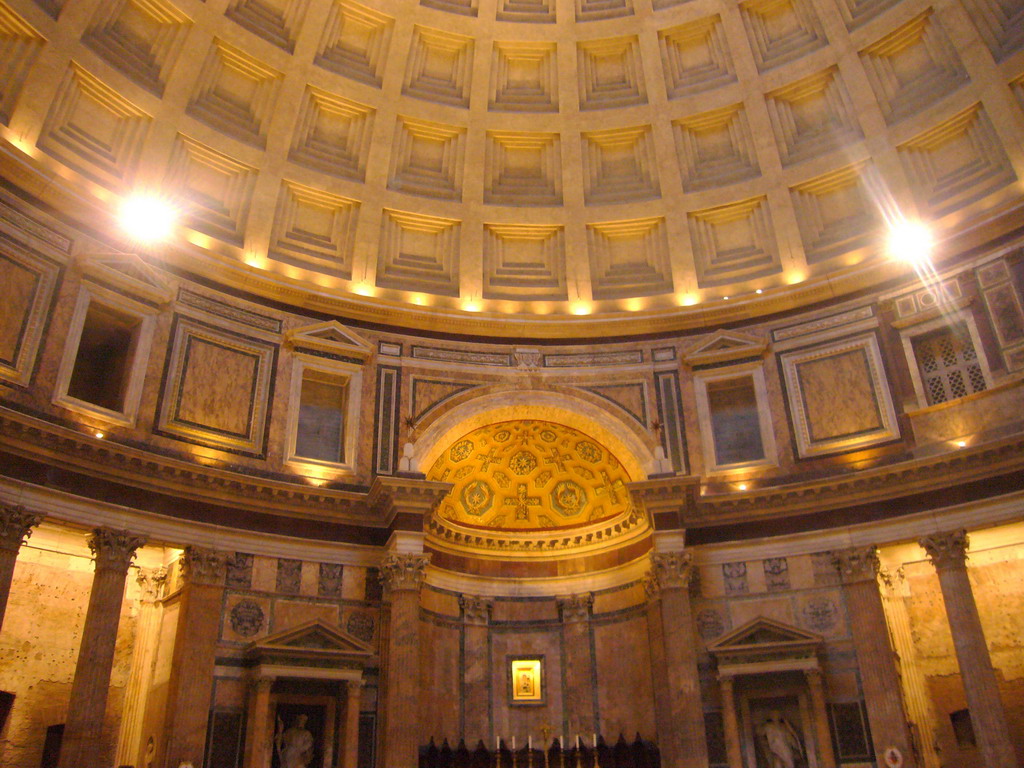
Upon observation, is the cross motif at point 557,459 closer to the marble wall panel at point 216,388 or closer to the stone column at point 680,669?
the stone column at point 680,669

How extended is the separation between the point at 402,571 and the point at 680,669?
728cm

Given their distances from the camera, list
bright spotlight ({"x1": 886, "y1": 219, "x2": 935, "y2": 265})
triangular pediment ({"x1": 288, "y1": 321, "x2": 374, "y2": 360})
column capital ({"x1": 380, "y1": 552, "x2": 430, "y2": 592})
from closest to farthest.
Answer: column capital ({"x1": 380, "y1": 552, "x2": 430, "y2": 592}), bright spotlight ({"x1": 886, "y1": 219, "x2": 935, "y2": 265}), triangular pediment ({"x1": 288, "y1": 321, "x2": 374, "y2": 360})

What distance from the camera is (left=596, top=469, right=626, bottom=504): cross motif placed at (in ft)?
86.9

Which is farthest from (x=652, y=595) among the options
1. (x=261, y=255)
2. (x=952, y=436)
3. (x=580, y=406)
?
(x=261, y=255)

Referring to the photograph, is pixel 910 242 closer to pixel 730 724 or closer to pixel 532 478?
pixel 532 478

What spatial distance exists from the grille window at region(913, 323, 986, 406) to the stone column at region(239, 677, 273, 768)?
18.3m

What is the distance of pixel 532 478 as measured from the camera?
27.6 metres

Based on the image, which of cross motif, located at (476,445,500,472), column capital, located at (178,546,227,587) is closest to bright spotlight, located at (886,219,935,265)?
cross motif, located at (476,445,500,472)

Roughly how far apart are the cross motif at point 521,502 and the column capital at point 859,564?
936cm

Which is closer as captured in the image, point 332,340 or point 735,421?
point 332,340

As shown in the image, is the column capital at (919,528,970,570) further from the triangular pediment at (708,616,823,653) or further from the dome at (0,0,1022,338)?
the dome at (0,0,1022,338)

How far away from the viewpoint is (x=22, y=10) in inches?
826

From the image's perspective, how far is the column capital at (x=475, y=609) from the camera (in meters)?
25.5

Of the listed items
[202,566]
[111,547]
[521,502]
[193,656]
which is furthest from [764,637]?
[111,547]
